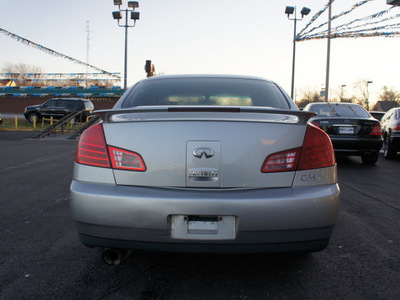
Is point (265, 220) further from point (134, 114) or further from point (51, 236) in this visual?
point (51, 236)

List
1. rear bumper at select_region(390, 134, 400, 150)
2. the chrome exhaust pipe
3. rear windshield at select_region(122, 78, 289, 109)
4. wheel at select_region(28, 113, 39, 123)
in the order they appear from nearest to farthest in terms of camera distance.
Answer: the chrome exhaust pipe → rear windshield at select_region(122, 78, 289, 109) → rear bumper at select_region(390, 134, 400, 150) → wheel at select_region(28, 113, 39, 123)

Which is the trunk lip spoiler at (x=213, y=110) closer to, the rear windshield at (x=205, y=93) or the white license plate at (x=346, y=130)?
the rear windshield at (x=205, y=93)

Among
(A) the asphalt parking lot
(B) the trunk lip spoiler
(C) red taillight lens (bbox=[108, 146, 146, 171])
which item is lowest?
(A) the asphalt parking lot

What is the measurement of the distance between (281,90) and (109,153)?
1747 millimetres

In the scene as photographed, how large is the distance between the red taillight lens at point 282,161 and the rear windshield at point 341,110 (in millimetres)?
6997

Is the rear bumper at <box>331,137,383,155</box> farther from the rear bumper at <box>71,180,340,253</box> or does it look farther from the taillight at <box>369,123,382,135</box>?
the rear bumper at <box>71,180,340,253</box>

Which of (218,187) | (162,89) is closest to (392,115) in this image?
(162,89)

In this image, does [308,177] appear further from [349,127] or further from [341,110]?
[341,110]

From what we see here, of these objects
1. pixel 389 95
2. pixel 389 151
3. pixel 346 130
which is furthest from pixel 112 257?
pixel 389 95

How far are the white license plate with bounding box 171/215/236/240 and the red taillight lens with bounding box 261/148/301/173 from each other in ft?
1.25

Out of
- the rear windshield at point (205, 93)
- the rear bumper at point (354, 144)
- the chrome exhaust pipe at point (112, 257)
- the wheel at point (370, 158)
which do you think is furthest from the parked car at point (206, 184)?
the wheel at point (370, 158)

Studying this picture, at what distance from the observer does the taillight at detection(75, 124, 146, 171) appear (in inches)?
89.4

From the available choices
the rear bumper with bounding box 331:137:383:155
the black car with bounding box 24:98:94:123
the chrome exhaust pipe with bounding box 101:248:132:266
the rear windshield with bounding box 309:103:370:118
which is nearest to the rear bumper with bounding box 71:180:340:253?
the chrome exhaust pipe with bounding box 101:248:132:266

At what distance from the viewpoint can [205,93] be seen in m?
3.22
